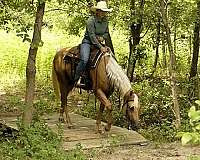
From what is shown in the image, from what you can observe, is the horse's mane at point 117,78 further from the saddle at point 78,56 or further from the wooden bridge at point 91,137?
the wooden bridge at point 91,137

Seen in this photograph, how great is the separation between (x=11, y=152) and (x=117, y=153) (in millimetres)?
1699

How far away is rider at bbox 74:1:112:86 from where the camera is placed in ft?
28.9

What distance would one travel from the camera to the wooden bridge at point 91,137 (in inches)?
320

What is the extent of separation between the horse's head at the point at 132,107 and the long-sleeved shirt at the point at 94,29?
1.05 meters

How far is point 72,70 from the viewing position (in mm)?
9500

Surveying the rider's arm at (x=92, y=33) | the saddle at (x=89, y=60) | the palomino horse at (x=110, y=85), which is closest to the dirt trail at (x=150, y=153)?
the palomino horse at (x=110, y=85)

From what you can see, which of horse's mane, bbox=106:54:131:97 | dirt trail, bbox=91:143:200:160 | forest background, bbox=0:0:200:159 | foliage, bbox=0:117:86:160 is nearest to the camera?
foliage, bbox=0:117:86:160

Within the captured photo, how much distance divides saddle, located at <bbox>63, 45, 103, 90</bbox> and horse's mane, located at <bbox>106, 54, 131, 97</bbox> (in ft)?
0.82

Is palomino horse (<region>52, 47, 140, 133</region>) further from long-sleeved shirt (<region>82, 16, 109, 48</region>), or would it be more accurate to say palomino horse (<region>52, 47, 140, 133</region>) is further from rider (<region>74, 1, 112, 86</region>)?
long-sleeved shirt (<region>82, 16, 109, 48</region>)

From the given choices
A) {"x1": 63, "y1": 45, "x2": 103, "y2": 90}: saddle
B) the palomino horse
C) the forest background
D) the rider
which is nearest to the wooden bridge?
the palomino horse

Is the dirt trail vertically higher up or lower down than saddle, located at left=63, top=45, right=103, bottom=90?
lower down

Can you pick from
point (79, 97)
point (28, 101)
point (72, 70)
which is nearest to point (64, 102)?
point (72, 70)

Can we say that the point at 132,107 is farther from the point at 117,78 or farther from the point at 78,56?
the point at 78,56

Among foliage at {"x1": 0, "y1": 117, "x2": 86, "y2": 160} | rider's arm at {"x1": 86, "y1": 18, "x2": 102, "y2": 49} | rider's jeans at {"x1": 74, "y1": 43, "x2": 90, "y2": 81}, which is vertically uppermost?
rider's arm at {"x1": 86, "y1": 18, "x2": 102, "y2": 49}
